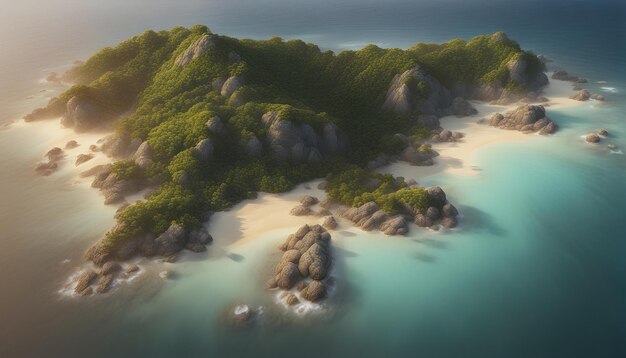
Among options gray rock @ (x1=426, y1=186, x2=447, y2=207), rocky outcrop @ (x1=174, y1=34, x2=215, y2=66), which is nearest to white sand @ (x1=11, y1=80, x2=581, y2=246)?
gray rock @ (x1=426, y1=186, x2=447, y2=207)

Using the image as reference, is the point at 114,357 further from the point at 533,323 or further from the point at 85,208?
the point at 533,323

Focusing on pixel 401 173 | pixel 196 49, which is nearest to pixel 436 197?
pixel 401 173

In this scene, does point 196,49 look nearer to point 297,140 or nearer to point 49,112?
point 297,140

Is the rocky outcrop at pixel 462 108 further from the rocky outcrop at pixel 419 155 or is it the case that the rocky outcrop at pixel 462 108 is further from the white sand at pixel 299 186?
the rocky outcrop at pixel 419 155

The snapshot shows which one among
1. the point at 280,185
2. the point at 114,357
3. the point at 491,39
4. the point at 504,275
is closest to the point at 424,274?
the point at 504,275

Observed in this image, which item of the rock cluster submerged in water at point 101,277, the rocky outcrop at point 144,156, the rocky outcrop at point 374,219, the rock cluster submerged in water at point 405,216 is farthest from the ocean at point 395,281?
the rocky outcrop at point 144,156

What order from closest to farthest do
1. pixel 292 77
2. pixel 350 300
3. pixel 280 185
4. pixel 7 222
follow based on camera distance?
1. pixel 350 300
2. pixel 7 222
3. pixel 280 185
4. pixel 292 77
